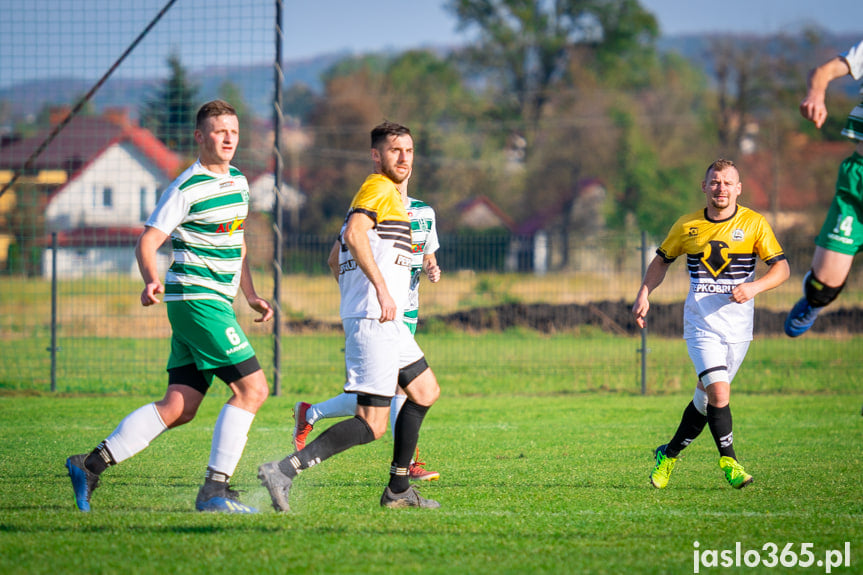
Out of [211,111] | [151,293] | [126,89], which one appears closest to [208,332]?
[151,293]

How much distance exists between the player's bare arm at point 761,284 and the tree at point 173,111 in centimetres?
916

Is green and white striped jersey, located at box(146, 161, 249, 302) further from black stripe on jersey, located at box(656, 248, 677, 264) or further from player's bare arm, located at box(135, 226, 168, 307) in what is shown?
black stripe on jersey, located at box(656, 248, 677, 264)

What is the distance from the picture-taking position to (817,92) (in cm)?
439

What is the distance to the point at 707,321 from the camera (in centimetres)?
658

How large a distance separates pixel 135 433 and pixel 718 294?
4.14 metres

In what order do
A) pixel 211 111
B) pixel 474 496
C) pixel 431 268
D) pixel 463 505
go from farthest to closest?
1. pixel 431 268
2. pixel 474 496
3. pixel 463 505
4. pixel 211 111

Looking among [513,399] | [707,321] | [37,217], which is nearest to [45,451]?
[707,321]

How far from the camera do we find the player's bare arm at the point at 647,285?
6.72 meters

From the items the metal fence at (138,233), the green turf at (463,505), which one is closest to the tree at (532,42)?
the metal fence at (138,233)

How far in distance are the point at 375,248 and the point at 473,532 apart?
1728 mm

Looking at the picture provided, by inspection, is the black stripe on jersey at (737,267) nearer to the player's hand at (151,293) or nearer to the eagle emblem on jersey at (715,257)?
the eagle emblem on jersey at (715,257)

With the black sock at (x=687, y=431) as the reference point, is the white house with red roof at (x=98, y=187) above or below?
above

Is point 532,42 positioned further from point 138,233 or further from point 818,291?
point 818,291

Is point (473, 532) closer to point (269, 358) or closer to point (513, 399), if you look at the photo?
point (513, 399)
